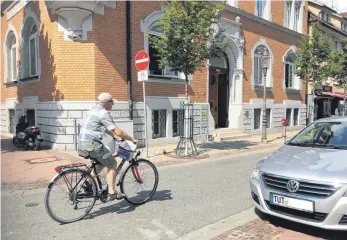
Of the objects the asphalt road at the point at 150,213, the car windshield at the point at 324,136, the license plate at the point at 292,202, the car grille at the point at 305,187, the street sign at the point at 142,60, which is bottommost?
the asphalt road at the point at 150,213

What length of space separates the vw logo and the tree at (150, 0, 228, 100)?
6979 millimetres

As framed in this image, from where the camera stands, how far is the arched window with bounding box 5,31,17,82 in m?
16.9

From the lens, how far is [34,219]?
5012 mm

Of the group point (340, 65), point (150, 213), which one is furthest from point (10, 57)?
point (340, 65)

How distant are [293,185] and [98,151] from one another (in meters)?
2.76

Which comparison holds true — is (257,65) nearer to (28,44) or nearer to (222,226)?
(28,44)

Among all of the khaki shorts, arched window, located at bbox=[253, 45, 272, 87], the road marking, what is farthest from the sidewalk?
arched window, located at bbox=[253, 45, 272, 87]

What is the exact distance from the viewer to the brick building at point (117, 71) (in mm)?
11586

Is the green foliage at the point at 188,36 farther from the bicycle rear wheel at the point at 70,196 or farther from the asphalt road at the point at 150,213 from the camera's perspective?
the bicycle rear wheel at the point at 70,196

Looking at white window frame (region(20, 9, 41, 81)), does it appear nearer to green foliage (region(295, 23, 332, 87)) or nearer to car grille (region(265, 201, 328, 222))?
car grille (region(265, 201, 328, 222))

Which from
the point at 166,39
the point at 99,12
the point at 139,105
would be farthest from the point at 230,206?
the point at 99,12

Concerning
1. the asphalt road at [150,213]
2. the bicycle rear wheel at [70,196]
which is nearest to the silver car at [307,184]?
the asphalt road at [150,213]

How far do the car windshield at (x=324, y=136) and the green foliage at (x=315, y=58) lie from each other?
14256 mm

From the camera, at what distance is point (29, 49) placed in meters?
14.9
